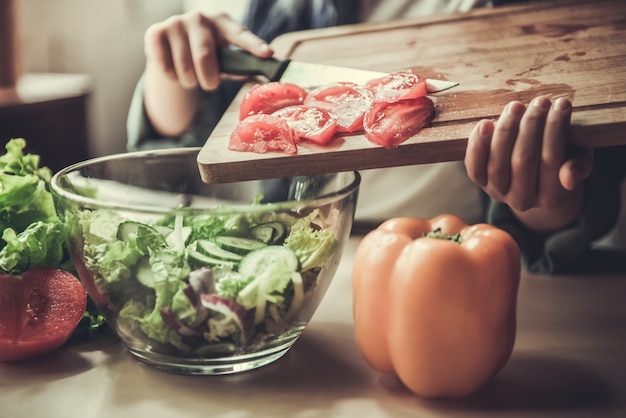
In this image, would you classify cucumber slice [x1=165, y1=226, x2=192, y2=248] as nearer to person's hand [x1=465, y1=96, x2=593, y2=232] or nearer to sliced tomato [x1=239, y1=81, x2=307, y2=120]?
sliced tomato [x1=239, y1=81, x2=307, y2=120]

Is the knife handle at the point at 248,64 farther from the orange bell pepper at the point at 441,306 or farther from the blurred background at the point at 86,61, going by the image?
the blurred background at the point at 86,61

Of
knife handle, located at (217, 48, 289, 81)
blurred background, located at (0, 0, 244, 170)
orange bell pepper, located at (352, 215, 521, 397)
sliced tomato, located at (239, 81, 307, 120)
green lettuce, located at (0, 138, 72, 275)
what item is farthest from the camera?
blurred background, located at (0, 0, 244, 170)

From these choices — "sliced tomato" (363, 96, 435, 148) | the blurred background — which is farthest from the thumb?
the blurred background

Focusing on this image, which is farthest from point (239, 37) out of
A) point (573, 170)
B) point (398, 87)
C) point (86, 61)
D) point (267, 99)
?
point (86, 61)

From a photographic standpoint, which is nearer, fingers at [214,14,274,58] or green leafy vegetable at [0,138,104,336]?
green leafy vegetable at [0,138,104,336]

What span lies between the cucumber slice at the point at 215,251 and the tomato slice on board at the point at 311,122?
16 cm

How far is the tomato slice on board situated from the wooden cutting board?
16mm

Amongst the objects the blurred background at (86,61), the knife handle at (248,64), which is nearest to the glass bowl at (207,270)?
the knife handle at (248,64)

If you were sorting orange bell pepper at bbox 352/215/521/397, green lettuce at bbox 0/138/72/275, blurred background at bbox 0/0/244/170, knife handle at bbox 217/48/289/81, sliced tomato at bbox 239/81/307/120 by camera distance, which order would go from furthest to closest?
1. blurred background at bbox 0/0/244/170
2. knife handle at bbox 217/48/289/81
3. sliced tomato at bbox 239/81/307/120
4. green lettuce at bbox 0/138/72/275
5. orange bell pepper at bbox 352/215/521/397

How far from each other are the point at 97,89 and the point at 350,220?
7.98 ft

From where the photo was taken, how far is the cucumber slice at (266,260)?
758 millimetres

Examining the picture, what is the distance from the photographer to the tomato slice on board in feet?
2.75

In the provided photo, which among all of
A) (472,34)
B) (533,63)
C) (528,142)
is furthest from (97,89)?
(528,142)

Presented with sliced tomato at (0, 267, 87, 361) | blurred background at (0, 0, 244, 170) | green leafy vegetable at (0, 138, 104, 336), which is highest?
green leafy vegetable at (0, 138, 104, 336)
